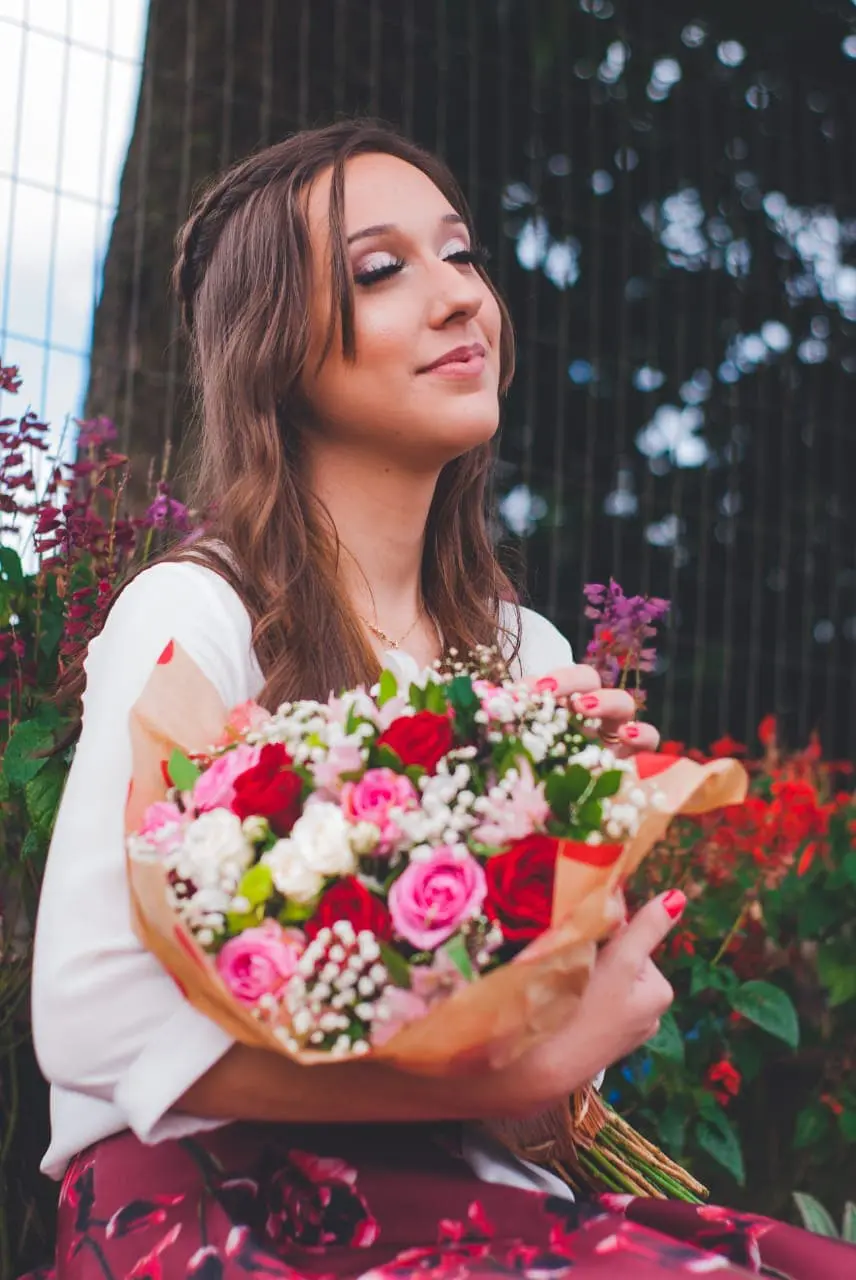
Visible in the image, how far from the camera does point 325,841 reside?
1.21 meters

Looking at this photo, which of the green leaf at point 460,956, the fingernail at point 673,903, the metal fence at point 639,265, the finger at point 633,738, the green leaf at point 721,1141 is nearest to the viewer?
the green leaf at point 460,956

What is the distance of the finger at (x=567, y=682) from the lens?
1539 mm

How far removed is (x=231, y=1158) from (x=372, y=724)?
501 millimetres

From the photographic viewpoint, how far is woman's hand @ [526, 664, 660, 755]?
1543mm

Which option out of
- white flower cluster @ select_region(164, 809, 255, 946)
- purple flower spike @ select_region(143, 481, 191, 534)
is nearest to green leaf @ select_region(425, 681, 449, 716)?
white flower cluster @ select_region(164, 809, 255, 946)

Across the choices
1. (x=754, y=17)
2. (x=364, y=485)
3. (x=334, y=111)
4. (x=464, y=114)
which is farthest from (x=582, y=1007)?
(x=754, y=17)

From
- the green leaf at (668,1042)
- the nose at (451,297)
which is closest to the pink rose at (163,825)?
the nose at (451,297)

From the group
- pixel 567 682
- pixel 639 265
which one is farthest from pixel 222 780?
pixel 639 265

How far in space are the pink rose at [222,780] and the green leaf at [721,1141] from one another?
5.50 ft

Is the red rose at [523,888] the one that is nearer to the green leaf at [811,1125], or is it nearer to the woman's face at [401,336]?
the woman's face at [401,336]

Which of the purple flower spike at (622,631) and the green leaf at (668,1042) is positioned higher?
the purple flower spike at (622,631)

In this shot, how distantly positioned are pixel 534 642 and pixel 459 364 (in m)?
0.52

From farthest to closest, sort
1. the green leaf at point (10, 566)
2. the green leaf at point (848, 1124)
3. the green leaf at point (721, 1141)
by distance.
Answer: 1. the green leaf at point (848, 1124)
2. the green leaf at point (721, 1141)
3. the green leaf at point (10, 566)

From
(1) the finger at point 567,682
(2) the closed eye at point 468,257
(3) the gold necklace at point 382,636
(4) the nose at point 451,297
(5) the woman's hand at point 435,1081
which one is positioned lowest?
(5) the woman's hand at point 435,1081
